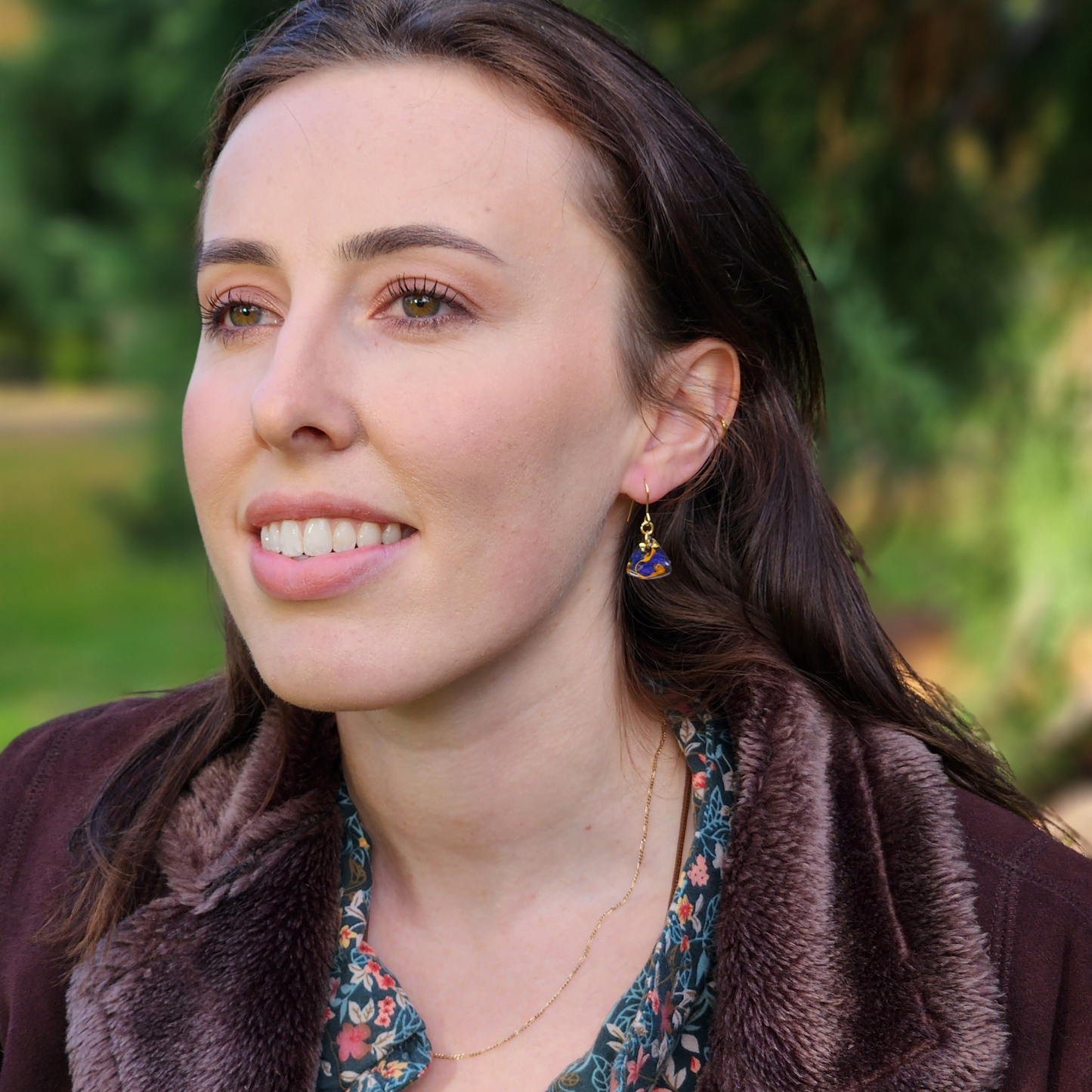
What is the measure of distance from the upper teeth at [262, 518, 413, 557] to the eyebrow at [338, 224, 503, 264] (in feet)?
1.00

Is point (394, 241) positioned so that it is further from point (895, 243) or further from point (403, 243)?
point (895, 243)

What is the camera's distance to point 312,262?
1529mm

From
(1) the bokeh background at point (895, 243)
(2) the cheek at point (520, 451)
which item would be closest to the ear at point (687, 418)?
(2) the cheek at point (520, 451)

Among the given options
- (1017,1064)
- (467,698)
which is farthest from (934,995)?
(467,698)

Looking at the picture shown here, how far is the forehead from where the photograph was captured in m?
1.52

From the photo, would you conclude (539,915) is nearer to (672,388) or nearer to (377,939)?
(377,939)

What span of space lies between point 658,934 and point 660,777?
0.70ft

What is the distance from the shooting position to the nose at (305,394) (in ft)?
4.78

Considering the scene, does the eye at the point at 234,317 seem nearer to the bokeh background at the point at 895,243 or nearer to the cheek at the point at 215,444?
the cheek at the point at 215,444

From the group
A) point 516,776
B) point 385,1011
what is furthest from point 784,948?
point 385,1011

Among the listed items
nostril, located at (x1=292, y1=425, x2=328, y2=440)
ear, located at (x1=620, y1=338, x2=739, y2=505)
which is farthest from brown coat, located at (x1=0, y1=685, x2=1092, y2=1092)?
nostril, located at (x1=292, y1=425, x2=328, y2=440)

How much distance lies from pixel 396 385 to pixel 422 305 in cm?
11

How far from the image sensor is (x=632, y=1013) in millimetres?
1628

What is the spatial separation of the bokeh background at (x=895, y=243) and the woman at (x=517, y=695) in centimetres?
143
